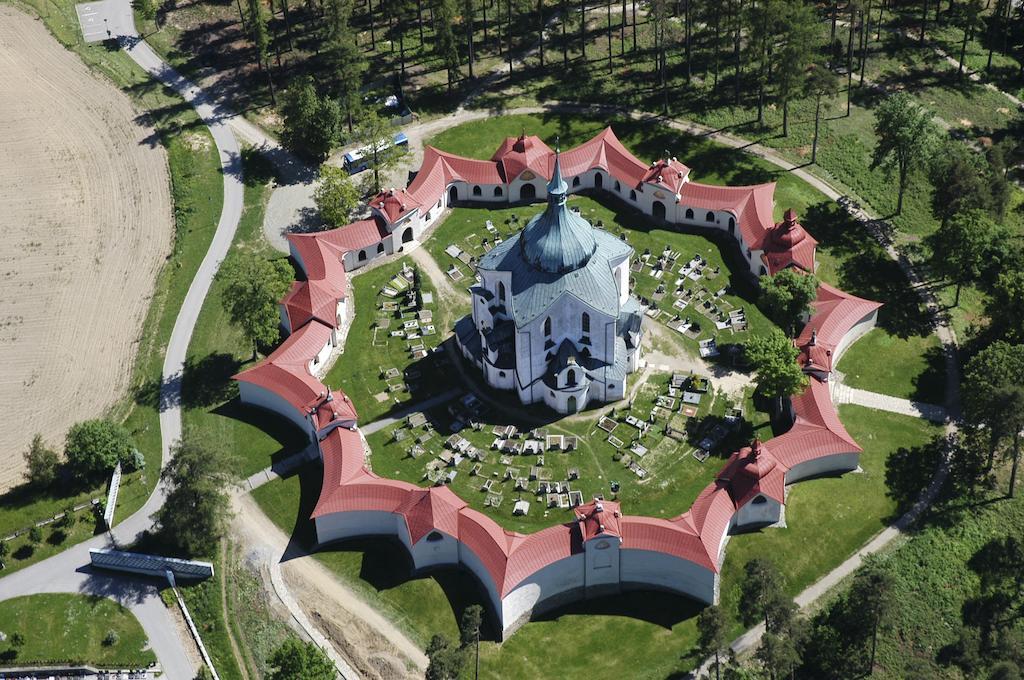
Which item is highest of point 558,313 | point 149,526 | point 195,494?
point 558,313

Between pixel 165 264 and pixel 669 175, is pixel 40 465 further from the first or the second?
pixel 669 175

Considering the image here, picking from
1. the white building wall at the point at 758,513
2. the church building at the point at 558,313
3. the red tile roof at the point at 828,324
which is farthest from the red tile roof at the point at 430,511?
the red tile roof at the point at 828,324

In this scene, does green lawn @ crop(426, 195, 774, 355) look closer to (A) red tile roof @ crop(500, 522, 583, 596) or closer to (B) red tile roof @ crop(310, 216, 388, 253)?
(B) red tile roof @ crop(310, 216, 388, 253)

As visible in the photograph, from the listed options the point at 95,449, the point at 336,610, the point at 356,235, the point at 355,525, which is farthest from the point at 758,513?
the point at 95,449

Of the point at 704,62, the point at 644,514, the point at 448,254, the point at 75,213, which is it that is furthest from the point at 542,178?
the point at 75,213

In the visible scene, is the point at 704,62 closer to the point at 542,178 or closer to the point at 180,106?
the point at 542,178

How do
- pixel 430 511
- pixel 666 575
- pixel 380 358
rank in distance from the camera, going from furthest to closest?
pixel 380 358, pixel 430 511, pixel 666 575
